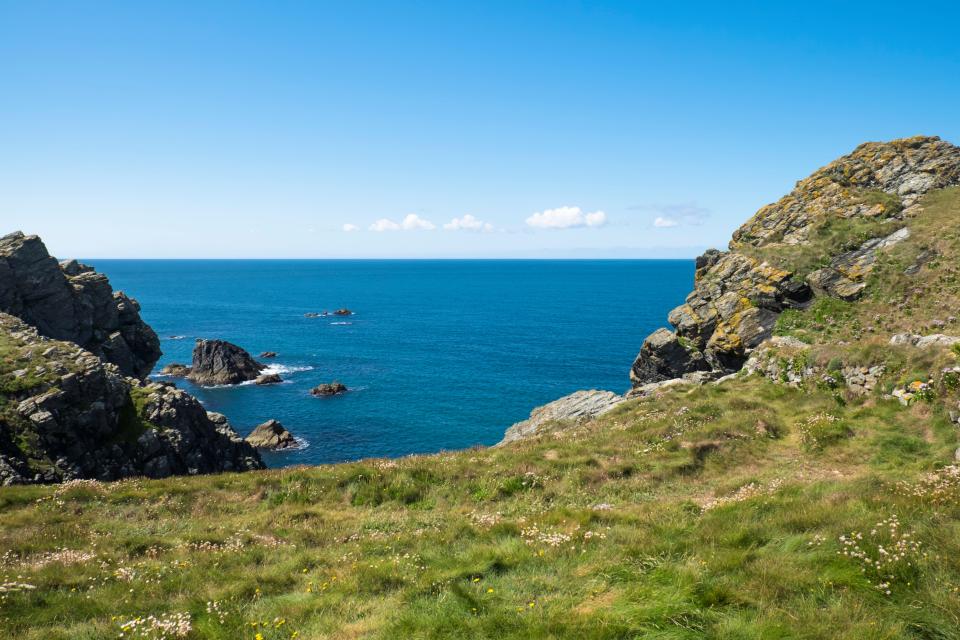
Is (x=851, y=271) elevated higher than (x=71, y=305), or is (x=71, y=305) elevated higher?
(x=851, y=271)

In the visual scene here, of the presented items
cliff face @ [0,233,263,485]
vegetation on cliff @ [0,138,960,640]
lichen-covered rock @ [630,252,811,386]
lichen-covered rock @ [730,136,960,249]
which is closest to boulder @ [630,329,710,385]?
lichen-covered rock @ [630,252,811,386]

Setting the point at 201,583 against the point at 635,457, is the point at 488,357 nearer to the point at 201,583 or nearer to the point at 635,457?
the point at 635,457

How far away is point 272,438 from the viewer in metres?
57.5

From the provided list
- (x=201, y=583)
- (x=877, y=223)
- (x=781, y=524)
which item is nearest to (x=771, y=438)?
(x=781, y=524)

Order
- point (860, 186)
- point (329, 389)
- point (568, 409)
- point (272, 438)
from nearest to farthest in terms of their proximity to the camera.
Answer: point (568, 409)
point (860, 186)
point (272, 438)
point (329, 389)

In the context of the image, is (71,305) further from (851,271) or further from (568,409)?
(851,271)

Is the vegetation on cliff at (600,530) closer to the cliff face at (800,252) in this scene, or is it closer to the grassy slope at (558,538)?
the grassy slope at (558,538)

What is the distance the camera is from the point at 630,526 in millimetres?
12906

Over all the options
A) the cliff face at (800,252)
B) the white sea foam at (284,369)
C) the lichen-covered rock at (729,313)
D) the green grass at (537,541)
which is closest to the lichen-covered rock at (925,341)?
the green grass at (537,541)

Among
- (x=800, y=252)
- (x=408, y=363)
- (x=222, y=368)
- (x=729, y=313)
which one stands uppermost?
(x=800, y=252)

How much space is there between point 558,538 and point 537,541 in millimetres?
540

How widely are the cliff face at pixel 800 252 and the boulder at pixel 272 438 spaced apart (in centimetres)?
4174

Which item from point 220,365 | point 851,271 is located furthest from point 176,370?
point 851,271

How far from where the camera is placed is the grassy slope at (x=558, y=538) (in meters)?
8.29
